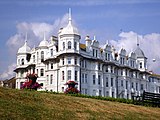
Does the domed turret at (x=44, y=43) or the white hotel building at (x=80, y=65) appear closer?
the white hotel building at (x=80, y=65)

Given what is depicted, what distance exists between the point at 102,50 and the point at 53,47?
12.3 metres

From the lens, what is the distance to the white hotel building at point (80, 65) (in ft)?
190

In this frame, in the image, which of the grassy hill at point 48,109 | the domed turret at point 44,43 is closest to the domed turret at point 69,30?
the domed turret at point 44,43

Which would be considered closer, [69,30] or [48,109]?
[48,109]

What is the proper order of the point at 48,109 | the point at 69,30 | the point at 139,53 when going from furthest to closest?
the point at 139,53
the point at 69,30
the point at 48,109

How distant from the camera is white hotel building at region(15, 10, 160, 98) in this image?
190ft

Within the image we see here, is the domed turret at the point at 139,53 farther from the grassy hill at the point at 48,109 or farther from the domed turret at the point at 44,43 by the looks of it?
the grassy hill at the point at 48,109

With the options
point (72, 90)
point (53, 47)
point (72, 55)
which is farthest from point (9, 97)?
point (53, 47)

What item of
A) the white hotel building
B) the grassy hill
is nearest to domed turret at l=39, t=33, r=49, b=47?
the white hotel building

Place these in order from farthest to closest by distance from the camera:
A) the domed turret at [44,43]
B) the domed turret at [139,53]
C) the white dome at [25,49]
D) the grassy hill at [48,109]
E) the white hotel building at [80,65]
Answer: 1. the domed turret at [139,53]
2. the white dome at [25,49]
3. the domed turret at [44,43]
4. the white hotel building at [80,65]
5. the grassy hill at [48,109]

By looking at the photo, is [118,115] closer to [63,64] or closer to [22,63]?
[63,64]

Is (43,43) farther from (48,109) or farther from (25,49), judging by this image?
(48,109)

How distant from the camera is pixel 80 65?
59594 mm

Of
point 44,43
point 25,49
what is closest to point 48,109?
point 44,43
